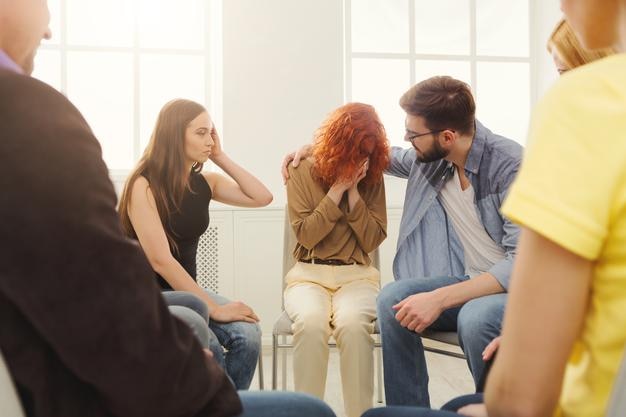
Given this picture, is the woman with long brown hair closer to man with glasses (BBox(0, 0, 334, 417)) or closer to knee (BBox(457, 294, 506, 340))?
knee (BBox(457, 294, 506, 340))

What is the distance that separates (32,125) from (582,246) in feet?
1.61

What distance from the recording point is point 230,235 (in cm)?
351

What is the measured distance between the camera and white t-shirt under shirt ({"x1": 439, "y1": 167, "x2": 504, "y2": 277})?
2.10 metres

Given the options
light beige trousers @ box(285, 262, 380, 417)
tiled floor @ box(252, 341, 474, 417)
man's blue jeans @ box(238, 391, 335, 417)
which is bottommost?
tiled floor @ box(252, 341, 474, 417)

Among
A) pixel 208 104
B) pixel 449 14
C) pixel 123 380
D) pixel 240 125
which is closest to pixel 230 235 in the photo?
pixel 240 125

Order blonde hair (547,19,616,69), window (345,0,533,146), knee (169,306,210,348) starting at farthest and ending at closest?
window (345,0,533,146) → knee (169,306,210,348) → blonde hair (547,19,616,69)

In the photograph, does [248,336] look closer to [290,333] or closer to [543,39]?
[290,333]

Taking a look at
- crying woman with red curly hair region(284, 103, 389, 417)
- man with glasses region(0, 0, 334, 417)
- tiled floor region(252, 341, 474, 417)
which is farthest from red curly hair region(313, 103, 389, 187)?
man with glasses region(0, 0, 334, 417)

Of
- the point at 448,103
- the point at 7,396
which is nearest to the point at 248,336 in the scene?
the point at 448,103

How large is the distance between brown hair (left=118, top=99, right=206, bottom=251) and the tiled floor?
116cm

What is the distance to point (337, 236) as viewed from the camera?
2371 millimetres

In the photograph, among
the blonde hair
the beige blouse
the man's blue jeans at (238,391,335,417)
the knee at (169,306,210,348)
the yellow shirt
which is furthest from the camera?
the beige blouse

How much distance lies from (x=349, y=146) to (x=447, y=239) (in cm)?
51

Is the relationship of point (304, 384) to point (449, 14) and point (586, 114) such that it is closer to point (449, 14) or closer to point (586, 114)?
point (586, 114)
